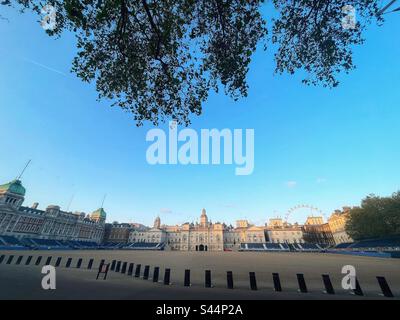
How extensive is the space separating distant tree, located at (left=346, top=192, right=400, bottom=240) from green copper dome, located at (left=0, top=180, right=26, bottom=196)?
334 feet

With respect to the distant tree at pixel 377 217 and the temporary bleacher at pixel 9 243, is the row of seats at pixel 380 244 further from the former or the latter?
the temporary bleacher at pixel 9 243

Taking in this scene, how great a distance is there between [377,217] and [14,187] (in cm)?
10485

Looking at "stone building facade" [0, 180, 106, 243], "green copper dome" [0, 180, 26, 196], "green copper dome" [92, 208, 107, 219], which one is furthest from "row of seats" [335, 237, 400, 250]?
"green copper dome" [92, 208, 107, 219]

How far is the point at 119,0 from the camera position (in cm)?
715

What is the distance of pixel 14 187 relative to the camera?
63.1 metres

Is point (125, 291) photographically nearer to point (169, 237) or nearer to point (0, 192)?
point (0, 192)

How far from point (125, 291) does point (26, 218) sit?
77.5 meters

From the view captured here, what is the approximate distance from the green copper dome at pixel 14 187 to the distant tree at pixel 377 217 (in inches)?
4009
